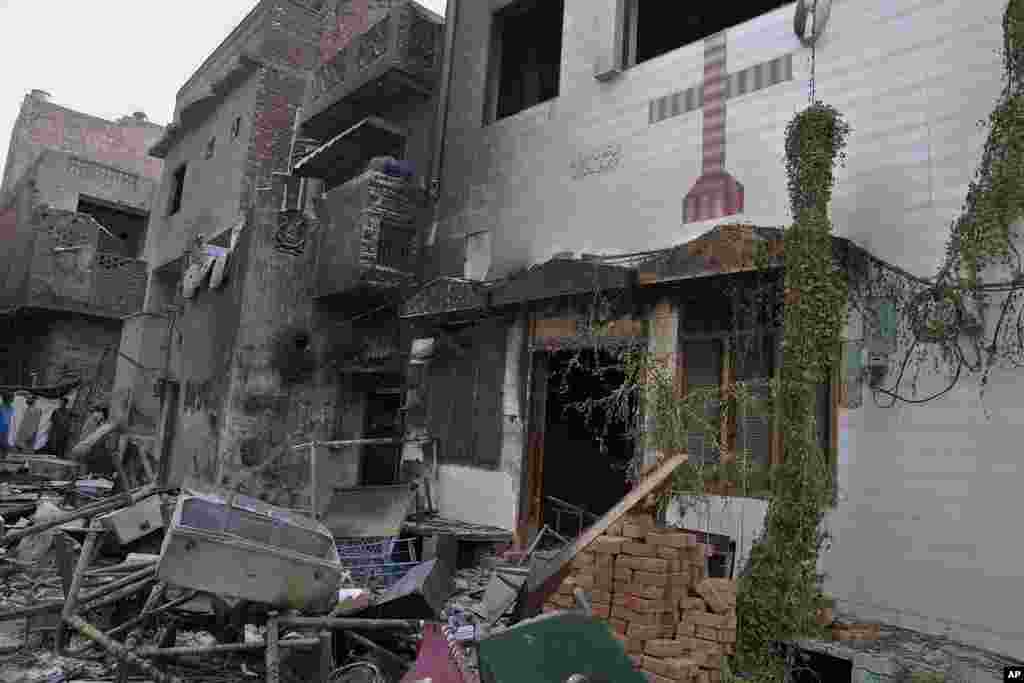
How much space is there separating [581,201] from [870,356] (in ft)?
14.1

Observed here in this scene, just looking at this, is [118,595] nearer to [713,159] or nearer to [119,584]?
[119,584]

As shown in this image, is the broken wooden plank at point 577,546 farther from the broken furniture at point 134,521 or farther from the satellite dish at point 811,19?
the broken furniture at point 134,521

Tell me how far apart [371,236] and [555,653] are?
8.54 metres

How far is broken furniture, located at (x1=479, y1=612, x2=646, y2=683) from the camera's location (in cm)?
348

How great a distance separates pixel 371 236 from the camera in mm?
11117

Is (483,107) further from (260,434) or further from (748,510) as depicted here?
(748,510)

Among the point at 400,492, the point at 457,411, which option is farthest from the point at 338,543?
the point at 457,411

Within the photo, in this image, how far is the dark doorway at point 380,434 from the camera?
484 inches

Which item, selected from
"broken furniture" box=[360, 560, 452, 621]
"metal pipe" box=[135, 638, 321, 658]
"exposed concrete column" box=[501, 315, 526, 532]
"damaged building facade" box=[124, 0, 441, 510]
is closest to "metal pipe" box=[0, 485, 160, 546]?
"damaged building facade" box=[124, 0, 441, 510]

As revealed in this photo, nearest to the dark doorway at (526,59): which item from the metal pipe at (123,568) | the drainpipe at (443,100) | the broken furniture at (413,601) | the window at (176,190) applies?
the drainpipe at (443,100)

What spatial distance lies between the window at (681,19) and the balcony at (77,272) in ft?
54.5

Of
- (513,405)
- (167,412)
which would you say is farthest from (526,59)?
(167,412)

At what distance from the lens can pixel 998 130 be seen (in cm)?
545

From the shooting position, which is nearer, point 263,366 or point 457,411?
point 457,411
